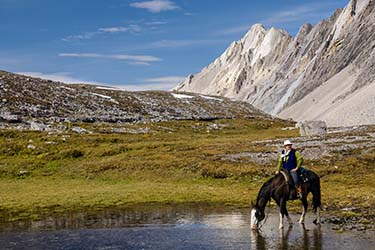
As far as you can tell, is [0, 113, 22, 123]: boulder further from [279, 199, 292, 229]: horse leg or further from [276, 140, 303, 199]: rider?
[279, 199, 292, 229]: horse leg

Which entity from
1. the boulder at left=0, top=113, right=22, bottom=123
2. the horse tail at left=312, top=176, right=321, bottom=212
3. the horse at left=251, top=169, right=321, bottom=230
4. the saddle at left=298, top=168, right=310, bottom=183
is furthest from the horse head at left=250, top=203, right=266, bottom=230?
the boulder at left=0, top=113, right=22, bottom=123

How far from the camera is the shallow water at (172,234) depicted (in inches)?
863

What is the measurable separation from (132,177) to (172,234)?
24902mm

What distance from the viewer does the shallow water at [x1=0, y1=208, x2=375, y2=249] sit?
863 inches

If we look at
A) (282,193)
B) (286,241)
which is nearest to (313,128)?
(282,193)

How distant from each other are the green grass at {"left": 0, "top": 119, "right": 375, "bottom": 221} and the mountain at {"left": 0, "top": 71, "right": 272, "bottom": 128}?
39.4 metres

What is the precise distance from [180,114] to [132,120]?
23.9m

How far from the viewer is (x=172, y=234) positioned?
24453mm

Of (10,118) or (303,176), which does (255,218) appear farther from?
(10,118)

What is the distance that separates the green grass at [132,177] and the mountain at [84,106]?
39426mm

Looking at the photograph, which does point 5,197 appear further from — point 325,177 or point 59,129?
point 59,129

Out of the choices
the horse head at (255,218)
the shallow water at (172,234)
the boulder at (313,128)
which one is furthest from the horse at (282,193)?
the boulder at (313,128)

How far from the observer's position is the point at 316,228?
82.6 ft

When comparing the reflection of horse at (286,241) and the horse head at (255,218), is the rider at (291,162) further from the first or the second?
the reflection of horse at (286,241)
